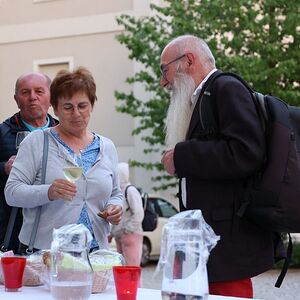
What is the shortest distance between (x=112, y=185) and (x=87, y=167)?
7.0 inches

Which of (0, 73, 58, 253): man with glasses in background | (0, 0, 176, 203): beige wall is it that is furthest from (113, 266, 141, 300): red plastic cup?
(0, 0, 176, 203): beige wall

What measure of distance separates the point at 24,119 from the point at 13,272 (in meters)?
1.49

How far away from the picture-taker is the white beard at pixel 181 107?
3023 millimetres

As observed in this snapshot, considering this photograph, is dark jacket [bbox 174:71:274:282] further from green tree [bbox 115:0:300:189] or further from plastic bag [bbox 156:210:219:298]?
green tree [bbox 115:0:300:189]

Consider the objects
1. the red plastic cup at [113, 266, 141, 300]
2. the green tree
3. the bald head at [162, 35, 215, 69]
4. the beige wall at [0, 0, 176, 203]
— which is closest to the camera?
the red plastic cup at [113, 266, 141, 300]

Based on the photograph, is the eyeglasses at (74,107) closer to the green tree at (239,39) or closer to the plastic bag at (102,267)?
the plastic bag at (102,267)

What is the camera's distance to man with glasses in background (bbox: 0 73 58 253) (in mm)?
3631

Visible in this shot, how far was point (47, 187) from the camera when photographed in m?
2.97

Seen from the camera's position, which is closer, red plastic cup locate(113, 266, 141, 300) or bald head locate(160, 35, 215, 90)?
red plastic cup locate(113, 266, 141, 300)

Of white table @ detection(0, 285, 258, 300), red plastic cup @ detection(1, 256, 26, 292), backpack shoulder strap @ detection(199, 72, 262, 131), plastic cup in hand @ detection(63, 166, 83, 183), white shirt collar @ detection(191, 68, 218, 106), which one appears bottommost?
white table @ detection(0, 285, 258, 300)

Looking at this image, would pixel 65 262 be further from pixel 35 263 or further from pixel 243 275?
pixel 243 275

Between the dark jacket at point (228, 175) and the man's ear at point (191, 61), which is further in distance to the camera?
the man's ear at point (191, 61)

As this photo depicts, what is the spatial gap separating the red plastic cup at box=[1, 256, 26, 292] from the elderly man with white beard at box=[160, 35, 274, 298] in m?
0.76

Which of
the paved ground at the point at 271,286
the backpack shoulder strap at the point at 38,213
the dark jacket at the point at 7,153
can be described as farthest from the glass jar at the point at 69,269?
the paved ground at the point at 271,286
